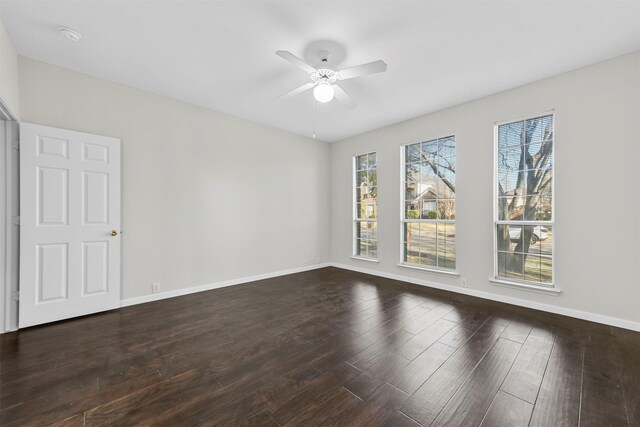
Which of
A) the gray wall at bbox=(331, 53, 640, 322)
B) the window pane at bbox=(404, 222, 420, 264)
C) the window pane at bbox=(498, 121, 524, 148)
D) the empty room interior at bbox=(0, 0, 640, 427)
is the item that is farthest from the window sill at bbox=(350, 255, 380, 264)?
the window pane at bbox=(498, 121, 524, 148)

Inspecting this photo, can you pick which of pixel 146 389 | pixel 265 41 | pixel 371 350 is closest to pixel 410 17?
pixel 265 41

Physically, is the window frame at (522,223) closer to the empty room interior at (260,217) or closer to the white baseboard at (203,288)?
the empty room interior at (260,217)

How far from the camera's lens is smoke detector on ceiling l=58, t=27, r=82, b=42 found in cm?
239

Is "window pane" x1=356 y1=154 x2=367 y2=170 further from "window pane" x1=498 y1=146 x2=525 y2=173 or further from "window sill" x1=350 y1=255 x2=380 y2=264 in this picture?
"window pane" x1=498 y1=146 x2=525 y2=173

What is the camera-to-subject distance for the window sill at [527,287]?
317cm

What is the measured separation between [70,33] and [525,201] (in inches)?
212

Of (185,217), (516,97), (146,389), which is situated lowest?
(146,389)

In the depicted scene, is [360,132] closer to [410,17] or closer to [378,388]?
[410,17]

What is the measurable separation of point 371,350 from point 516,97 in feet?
12.1

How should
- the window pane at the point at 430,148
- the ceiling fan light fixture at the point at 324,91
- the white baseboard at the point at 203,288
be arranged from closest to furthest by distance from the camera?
the ceiling fan light fixture at the point at 324,91, the white baseboard at the point at 203,288, the window pane at the point at 430,148

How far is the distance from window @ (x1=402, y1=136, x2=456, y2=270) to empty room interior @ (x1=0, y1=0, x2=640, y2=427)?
4 cm

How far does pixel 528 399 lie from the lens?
5.69 feet

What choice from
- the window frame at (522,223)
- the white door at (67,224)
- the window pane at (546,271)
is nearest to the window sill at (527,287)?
the window frame at (522,223)

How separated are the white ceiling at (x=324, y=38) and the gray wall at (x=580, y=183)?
0.92ft
